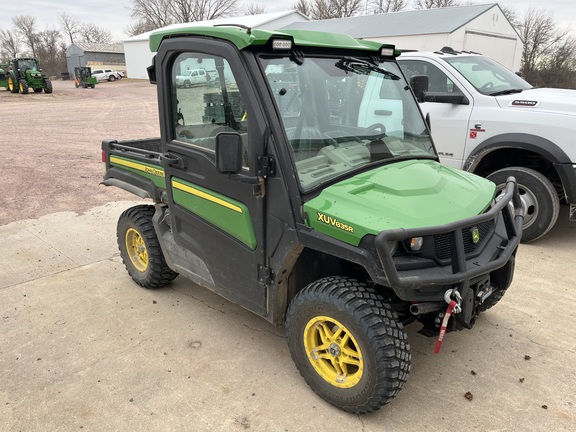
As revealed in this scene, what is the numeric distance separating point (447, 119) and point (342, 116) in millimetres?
3154

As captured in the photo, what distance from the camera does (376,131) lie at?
316 centimetres

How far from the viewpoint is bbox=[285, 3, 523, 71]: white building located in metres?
27.4

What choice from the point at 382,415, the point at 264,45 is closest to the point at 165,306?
the point at 382,415

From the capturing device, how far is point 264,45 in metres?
2.71

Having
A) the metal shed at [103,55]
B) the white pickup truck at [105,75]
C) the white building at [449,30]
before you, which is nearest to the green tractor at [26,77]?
the white building at [449,30]

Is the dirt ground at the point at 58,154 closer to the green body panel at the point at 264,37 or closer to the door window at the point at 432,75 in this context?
the green body panel at the point at 264,37

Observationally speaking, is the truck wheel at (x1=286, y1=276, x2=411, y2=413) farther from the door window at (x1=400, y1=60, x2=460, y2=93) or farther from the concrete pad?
the door window at (x1=400, y1=60, x2=460, y2=93)

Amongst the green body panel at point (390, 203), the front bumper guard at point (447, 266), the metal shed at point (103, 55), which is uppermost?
the metal shed at point (103, 55)

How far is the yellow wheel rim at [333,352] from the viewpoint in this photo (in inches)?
105

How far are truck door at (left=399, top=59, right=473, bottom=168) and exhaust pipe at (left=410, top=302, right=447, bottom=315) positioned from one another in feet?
11.7

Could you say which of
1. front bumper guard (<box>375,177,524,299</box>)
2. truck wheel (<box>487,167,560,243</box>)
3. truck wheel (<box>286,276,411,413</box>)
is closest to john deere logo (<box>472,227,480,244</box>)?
front bumper guard (<box>375,177,524,299</box>)

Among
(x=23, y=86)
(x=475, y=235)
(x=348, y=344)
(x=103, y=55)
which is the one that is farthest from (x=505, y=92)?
(x=103, y=55)

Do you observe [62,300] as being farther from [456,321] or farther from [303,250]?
[456,321]

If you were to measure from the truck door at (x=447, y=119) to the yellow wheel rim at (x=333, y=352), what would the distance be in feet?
12.2
